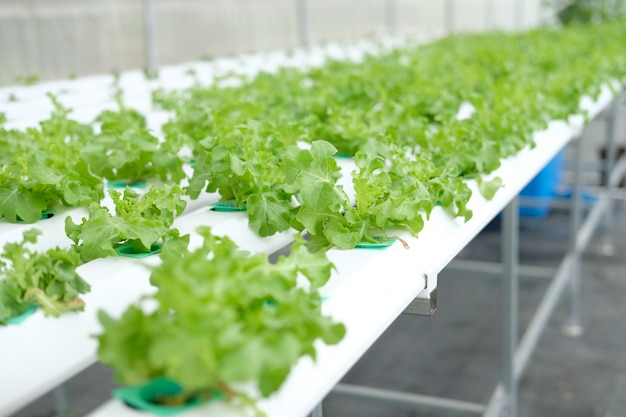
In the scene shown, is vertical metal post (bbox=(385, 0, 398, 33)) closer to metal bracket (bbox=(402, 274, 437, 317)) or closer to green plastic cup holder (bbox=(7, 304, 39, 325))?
metal bracket (bbox=(402, 274, 437, 317))

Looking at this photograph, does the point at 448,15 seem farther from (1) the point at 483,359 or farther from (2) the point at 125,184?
(2) the point at 125,184

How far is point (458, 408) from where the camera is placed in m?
3.45

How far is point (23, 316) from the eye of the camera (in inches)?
47.4

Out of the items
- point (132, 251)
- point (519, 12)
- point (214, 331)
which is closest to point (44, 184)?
point (132, 251)

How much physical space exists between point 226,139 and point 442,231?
53 centimetres

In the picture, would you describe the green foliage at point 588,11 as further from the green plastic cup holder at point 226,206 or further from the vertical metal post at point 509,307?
the green plastic cup holder at point 226,206

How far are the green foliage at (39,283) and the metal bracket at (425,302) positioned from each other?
0.60 meters

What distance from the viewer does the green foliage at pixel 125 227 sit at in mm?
1470

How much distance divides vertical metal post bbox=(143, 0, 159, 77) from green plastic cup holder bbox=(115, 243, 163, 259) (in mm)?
3700

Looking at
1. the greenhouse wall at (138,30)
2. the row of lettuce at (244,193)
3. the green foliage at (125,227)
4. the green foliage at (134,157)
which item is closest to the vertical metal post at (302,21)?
the greenhouse wall at (138,30)

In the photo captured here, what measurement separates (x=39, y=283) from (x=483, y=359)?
12.7 feet

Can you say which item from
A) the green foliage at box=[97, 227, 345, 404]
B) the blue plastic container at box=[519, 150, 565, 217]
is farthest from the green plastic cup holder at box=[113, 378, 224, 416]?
the blue plastic container at box=[519, 150, 565, 217]

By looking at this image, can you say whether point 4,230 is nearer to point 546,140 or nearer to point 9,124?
point 9,124

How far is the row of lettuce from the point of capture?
916 millimetres
